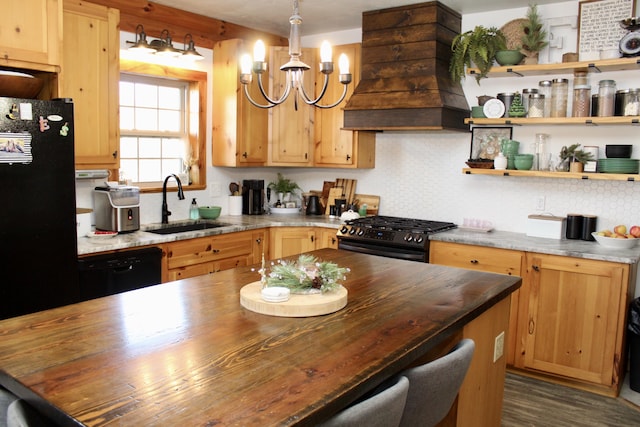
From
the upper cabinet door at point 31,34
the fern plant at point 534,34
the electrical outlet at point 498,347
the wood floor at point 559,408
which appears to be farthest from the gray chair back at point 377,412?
the fern plant at point 534,34

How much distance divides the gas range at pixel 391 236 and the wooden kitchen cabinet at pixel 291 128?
910mm

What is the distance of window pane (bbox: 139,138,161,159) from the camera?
15.2 feet

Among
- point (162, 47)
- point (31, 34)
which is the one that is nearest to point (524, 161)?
point (162, 47)

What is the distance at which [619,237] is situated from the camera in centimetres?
370

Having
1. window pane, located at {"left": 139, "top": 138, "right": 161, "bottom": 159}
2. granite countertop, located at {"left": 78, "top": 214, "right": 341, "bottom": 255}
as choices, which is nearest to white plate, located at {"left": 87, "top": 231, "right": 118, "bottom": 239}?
granite countertop, located at {"left": 78, "top": 214, "right": 341, "bottom": 255}

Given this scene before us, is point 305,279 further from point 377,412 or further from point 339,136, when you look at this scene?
point 339,136

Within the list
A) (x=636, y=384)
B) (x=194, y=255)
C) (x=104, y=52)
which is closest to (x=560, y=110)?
(x=636, y=384)

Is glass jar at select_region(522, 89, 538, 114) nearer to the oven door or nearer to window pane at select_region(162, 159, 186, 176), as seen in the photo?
the oven door

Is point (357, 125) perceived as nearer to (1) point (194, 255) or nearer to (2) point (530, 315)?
(1) point (194, 255)

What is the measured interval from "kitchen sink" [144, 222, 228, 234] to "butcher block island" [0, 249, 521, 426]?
202cm

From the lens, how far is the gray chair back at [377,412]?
1286mm

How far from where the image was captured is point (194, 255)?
4.11 meters

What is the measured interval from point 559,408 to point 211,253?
8.61ft

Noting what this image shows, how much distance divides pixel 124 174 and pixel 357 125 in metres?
1.92
